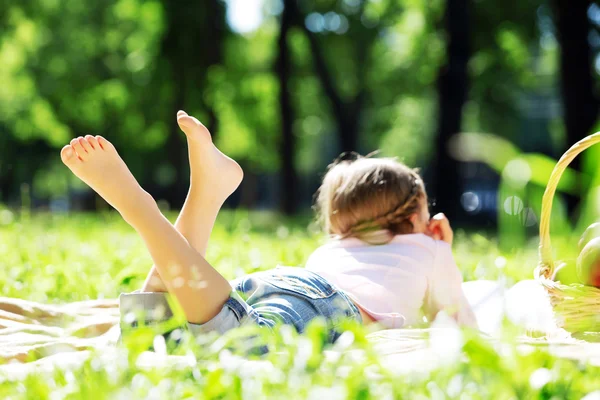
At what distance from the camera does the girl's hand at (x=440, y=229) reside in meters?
3.29

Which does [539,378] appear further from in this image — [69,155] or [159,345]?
[69,155]

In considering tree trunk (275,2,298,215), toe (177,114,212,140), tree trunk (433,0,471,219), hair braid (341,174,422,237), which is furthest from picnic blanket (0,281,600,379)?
tree trunk (275,2,298,215)

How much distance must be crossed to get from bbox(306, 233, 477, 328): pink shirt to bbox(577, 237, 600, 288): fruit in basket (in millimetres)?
489

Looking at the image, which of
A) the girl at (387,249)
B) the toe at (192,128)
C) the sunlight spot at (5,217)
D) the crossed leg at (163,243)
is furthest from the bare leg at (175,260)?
the sunlight spot at (5,217)

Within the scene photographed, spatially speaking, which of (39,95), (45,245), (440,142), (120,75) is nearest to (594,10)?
(440,142)

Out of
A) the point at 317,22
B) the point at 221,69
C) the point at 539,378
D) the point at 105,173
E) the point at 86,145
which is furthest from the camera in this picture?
the point at 317,22

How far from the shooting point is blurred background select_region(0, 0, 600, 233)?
16078mm

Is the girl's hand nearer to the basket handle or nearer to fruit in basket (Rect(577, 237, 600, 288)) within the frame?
the basket handle

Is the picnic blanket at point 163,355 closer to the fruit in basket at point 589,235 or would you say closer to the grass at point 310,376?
the grass at point 310,376

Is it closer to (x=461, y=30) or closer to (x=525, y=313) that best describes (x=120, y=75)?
(x=461, y=30)

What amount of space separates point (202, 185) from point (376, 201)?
30.9 inches

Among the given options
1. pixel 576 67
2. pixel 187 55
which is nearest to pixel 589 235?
pixel 576 67

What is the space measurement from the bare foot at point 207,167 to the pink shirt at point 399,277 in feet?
1.71

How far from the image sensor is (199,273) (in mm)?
2332
